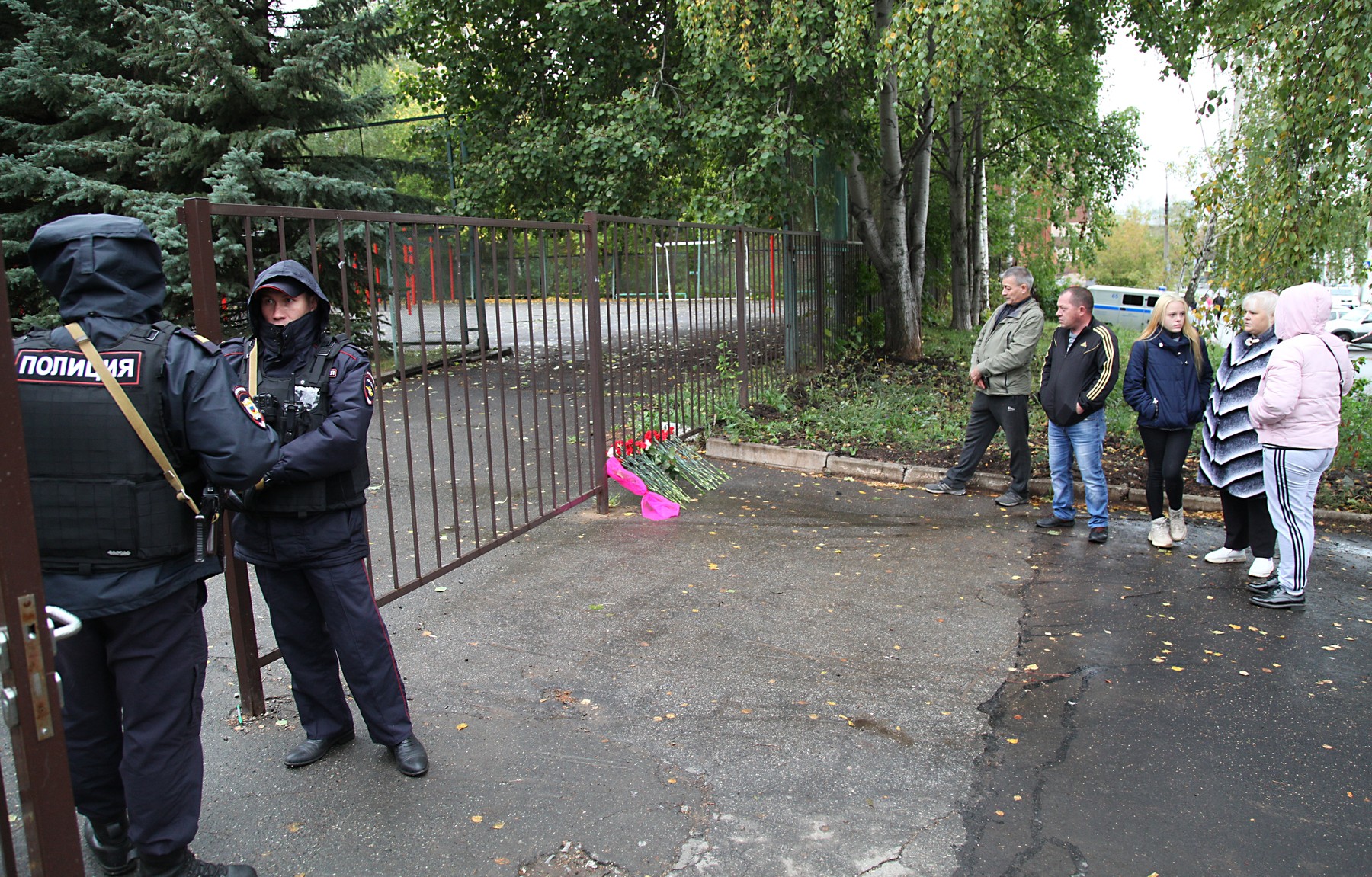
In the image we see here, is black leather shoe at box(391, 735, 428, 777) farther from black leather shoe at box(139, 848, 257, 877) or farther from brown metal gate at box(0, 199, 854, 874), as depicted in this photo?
brown metal gate at box(0, 199, 854, 874)

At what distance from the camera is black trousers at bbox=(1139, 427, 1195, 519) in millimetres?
6281

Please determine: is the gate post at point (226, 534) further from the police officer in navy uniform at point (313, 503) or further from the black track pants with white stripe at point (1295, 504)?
the black track pants with white stripe at point (1295, 504)

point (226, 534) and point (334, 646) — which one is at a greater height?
point (226, 534)

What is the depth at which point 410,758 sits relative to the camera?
354 centimetres

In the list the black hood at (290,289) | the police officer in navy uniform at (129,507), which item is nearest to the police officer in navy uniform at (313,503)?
the black hood at (290,289)

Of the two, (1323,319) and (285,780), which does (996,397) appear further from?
(285,780)

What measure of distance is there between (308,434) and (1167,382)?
538 centimetres

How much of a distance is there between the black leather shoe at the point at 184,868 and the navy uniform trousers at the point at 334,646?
2.31ft

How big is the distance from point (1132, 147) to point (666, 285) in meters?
18.8

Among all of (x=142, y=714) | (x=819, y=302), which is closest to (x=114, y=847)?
(x=142, y=714)

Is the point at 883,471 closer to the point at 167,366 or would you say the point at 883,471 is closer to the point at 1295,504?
the point at 1295,504

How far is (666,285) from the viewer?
25.7 feet

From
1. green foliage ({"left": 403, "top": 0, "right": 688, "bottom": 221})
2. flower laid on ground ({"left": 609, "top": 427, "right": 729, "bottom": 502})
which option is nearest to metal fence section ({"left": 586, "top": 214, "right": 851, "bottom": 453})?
flower laid on ground ({"left": 609, "top": 427, "right": 729, "bottom": 502})

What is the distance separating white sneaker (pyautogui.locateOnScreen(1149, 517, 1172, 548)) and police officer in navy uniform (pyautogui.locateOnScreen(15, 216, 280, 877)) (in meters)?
5.79
